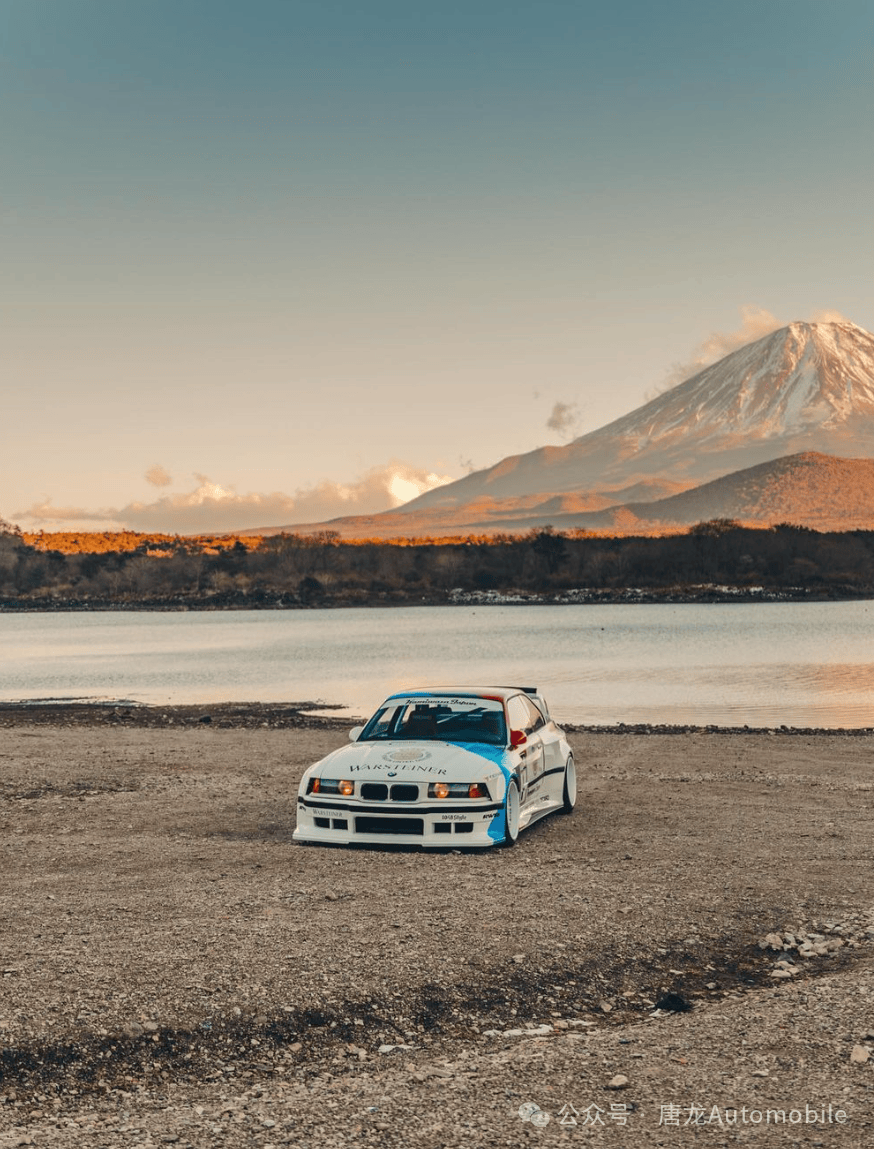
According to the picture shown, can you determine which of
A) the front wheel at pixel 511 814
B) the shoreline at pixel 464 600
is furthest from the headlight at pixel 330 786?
the shoreline at pixel 464 600

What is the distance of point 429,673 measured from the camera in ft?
166

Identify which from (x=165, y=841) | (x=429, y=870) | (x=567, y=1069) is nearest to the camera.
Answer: (x=567, y=1069)

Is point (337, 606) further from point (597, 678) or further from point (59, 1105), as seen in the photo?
point (59, 1105)

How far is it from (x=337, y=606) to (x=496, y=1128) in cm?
13801

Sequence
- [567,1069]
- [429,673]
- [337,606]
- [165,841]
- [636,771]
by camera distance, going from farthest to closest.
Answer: [337,606]
[429,673]
[636,771]
[165,841]
[567,1069]

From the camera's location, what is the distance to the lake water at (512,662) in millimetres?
36594

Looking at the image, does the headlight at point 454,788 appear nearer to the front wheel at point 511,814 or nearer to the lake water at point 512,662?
the front wheel at point 511,814

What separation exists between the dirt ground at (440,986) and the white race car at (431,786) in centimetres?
29

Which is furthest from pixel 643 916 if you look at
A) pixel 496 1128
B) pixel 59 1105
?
pixel 59 1105

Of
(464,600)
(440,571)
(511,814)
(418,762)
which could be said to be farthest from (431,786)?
(440,571)

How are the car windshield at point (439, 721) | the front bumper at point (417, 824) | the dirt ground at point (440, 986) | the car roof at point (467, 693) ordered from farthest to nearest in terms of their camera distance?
the car roof at point (467, 693) < the car windshield at point (439, 721) < the front bumper at point (417, 824) < the dirt ground at point (440, 986)

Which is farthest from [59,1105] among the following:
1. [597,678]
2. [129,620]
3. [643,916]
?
[129,620]

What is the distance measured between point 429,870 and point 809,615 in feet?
321

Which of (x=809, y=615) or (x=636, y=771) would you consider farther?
(x=809, y=615)
